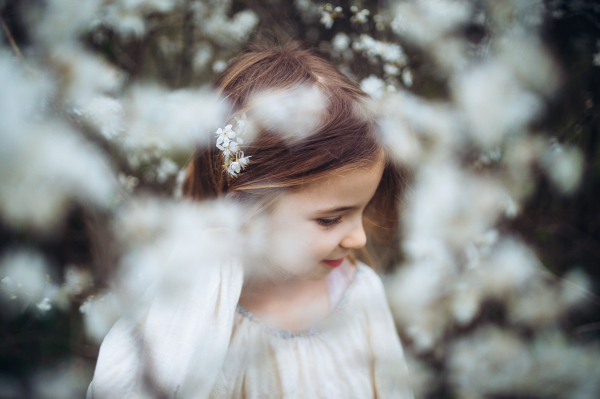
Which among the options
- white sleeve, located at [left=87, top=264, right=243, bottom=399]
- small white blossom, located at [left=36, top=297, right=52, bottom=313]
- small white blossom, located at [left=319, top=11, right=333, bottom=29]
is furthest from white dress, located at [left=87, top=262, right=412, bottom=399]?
small white blossom, located at [left=319, top=11, right=333, bottom=29]

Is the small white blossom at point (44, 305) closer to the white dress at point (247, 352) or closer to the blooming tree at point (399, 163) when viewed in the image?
the blooming tree at point (399, 163)

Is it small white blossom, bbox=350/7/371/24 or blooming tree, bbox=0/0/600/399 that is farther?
small white blossom, bbox=350/7/371/24

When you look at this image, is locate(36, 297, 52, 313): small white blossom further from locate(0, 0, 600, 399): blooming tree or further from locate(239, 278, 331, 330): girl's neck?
locate(239, 278, 331, 330): girl's neck

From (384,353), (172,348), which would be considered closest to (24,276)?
(172,348)

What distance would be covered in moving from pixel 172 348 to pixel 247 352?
158 millimetres

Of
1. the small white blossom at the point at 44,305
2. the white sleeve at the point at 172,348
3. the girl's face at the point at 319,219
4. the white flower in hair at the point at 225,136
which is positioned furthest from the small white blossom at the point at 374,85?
the small white blossom at the point at 44,305

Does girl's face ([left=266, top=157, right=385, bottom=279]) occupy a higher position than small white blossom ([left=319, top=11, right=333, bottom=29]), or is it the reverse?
small white blossom ([left=319, top=11, right=333, bottom=29])

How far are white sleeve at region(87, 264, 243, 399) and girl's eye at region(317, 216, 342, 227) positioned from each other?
215 millimetres

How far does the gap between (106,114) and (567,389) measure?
163 cm

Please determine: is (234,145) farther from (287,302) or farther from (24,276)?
(24,276)

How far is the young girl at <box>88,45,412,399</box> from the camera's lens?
0.56m

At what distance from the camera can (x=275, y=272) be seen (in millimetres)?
669

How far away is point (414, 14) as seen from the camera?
94cm

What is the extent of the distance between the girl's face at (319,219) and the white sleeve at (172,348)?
A: 14 centimetres
